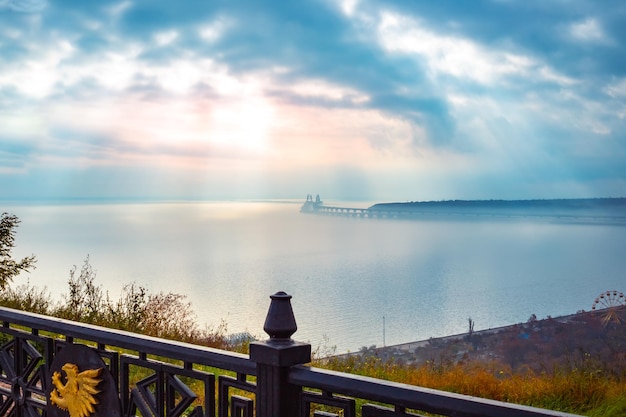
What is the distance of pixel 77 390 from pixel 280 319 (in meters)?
1.40

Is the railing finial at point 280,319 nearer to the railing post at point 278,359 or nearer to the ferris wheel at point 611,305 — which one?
the railing post at point 278,359

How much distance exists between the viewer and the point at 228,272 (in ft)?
117

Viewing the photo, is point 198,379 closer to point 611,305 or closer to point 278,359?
point 278,359

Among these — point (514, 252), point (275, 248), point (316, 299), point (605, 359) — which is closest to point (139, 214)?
point (275, 248)

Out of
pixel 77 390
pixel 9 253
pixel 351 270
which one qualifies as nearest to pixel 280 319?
pixel 77 390

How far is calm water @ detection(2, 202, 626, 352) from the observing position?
18578 millimetres

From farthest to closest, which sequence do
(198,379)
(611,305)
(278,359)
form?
(611,305) < (198,379) < (278,359)

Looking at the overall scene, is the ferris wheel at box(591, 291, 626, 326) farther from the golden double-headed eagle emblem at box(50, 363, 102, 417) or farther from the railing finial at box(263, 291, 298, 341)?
the railing finial at box(263, 291, 298, 341)

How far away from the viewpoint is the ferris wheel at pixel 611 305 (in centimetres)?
1124

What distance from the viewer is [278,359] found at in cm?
240

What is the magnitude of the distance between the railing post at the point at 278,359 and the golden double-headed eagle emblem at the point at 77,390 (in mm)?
1121

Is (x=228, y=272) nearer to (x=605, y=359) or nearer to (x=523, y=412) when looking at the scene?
(x=605, y=359)

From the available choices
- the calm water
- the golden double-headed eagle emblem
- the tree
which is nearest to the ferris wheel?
the calm water

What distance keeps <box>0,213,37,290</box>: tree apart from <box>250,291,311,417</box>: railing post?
452 inches
